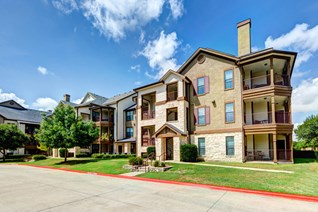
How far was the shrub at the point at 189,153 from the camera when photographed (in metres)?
20.0

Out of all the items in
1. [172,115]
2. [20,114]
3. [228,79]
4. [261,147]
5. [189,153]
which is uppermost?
[228,79]

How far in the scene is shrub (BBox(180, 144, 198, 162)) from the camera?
2005 cm

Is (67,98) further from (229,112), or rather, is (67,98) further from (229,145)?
(229,145)

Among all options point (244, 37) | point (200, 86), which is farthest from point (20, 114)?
Answer: point (244, 37)

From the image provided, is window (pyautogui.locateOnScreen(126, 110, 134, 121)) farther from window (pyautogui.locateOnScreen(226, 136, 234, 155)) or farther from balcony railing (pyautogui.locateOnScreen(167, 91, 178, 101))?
window (pyautogui.locateOnScreen(226, 136, 234, 155))

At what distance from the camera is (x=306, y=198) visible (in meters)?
8.32

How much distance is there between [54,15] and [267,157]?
22.5 metres

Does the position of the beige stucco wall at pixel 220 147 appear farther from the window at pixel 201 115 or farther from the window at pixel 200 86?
the window at pixel 200 86

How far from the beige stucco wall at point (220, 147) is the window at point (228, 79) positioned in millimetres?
4802

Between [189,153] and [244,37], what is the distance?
1365 cm

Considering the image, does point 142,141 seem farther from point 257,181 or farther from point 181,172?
point 257,181

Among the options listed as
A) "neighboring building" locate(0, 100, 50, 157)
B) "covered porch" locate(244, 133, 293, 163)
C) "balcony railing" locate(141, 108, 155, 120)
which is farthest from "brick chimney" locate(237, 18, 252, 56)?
"neighboring building" locate(0, 100, 50, 157)

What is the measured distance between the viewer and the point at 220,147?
789 inches

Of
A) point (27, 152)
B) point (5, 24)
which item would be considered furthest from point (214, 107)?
point (27, 152)
